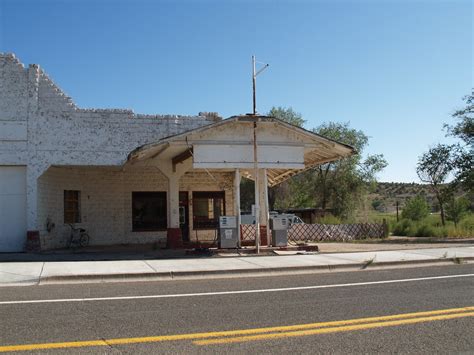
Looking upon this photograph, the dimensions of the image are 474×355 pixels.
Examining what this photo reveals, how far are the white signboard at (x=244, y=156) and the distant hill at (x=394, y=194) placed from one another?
186 feet

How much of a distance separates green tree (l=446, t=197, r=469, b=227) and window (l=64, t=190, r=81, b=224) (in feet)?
83.8

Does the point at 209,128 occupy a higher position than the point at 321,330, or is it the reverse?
the point at 209,128

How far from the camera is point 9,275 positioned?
477 inches

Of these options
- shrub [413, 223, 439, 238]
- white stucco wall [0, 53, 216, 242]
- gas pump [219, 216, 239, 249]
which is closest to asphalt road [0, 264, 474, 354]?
gas pump [219, 216, 239, 249]

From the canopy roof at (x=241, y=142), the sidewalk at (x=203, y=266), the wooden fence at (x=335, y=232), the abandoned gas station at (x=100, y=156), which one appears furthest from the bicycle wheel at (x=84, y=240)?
the wooden fence at (x=335, y=232)

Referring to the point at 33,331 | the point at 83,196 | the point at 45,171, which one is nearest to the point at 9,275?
the point at 33,331

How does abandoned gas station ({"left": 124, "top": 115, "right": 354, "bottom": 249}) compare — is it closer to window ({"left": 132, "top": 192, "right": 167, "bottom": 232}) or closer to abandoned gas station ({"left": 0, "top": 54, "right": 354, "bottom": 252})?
abandoned gas station ({"left": 0, "top": 54, "right": 354, "bottom": 252})

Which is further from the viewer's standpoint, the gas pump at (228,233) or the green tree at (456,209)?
the green tree at (456,209)

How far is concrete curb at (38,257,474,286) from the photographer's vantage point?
11.8m

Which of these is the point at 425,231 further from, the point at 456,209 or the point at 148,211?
the point at 148,211

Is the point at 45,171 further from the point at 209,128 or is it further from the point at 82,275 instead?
the point at 82,275

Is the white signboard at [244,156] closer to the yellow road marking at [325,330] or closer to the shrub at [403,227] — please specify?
the yellow road marking at [325,330]

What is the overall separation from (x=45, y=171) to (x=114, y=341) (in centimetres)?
1473

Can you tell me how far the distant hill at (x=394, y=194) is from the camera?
243 ft
